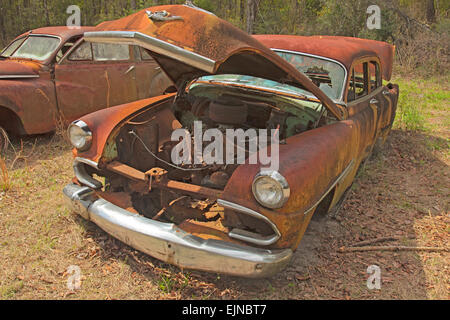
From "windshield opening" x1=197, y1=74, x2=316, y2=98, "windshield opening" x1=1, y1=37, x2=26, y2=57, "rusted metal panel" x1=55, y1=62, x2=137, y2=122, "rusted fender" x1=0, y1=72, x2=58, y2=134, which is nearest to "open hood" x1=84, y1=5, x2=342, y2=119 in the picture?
"windshield opening" x1=197, y1=74, x2=316, y2=98

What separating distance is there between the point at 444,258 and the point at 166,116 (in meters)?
2.78

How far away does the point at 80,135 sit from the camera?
10.1ft

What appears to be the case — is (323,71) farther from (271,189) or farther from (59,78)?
(59,78)

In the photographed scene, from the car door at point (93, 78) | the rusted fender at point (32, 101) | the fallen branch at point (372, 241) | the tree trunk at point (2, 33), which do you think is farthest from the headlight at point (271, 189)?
the tree trunk at point (2, 33)

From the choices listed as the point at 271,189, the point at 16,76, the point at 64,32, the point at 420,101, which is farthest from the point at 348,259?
the point at 420,101

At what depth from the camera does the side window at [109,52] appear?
214 inches

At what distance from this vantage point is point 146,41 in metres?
2.17

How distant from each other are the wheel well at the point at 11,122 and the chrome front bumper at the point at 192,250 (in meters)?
3.07

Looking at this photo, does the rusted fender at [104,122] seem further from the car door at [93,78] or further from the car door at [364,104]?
the car door at [93,78]

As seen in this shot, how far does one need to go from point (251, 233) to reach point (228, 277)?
0.50m

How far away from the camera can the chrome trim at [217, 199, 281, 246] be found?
2.23 meters

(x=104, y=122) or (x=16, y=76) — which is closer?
(x=104, y=122)
